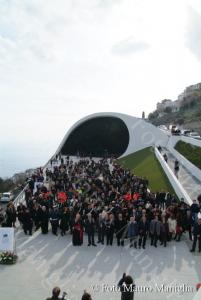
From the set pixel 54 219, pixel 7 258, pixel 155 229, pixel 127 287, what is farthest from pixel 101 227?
pixel 127 287

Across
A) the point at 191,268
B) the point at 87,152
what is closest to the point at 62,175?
the point at 191,268

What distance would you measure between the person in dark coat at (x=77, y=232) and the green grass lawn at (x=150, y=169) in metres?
8.27

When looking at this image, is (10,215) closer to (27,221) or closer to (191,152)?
(27,221)

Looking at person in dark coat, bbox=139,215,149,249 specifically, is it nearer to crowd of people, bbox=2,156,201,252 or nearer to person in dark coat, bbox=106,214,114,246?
crowd of people, bbox=2,156,201,252

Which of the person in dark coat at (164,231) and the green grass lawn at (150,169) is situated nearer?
the person in dark coat at (164,231)

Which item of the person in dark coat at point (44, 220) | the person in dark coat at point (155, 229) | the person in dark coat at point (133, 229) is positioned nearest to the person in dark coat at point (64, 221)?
the person in dark coat at point (44, 220)

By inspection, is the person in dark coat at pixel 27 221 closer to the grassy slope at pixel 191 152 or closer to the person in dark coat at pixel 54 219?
the person in dark coat at pixel 54 219

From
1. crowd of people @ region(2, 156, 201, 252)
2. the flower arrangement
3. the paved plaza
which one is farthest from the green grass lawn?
the flower arrangement

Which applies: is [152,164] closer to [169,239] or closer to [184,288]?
[169,239]

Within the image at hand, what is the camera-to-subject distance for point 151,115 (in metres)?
119

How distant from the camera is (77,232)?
43.6 ft

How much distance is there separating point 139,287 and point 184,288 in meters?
1.11

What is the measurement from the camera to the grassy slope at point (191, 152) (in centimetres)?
2505

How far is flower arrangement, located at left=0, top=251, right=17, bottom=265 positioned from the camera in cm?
1182
